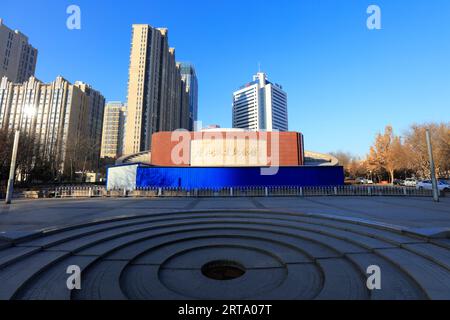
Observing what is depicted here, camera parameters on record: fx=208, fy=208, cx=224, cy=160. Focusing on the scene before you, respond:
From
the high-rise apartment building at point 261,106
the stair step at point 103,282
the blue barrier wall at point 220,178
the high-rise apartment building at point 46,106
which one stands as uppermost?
the high-rise apartment building at point 261,106

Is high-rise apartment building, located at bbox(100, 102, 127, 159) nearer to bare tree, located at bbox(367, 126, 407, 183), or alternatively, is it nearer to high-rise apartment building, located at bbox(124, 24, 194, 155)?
high-rise apartment building, located at bbox(124, 24, 194, 155)

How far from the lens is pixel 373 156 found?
4678cm

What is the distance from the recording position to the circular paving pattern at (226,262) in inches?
130

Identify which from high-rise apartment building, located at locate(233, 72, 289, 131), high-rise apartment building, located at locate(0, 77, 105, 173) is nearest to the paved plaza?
high-rise apartment building, located at locate(0, 77, 105, 173)

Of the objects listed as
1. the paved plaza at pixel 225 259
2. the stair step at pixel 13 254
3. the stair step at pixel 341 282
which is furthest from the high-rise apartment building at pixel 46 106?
the stair step at pixel 341 282

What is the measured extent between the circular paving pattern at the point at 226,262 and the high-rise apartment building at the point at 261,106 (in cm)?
12363

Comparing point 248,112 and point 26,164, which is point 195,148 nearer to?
point 26,164

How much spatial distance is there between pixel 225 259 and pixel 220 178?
15.6 meters

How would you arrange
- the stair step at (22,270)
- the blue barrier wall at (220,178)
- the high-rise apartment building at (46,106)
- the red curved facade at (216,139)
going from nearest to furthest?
1. the stair step at (22,270)
2. the blue barrier wall at (220,178)
3. the red curved facade at (216,139)
4. the high-rise apartment building at (46,106)

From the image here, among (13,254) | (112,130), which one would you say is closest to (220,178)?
(13,254)

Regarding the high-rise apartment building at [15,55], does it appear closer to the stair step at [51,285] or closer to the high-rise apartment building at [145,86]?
the high-rise apartment building at [145,86]

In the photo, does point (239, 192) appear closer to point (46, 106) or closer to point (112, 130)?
point (46, 106)
